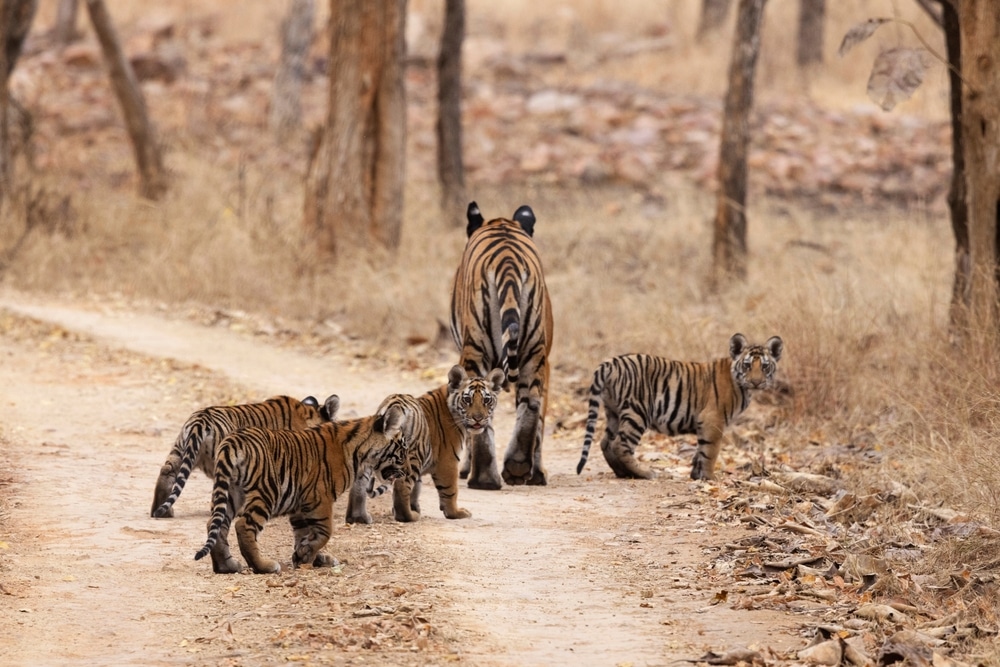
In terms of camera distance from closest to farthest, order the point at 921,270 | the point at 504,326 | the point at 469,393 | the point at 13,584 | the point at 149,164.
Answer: the point at 13,584, the point at 469,393, the point at 504,326, the point at 921,270, the point at 149,164

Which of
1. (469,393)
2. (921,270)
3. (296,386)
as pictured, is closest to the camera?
(469,393)

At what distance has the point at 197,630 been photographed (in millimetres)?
5383

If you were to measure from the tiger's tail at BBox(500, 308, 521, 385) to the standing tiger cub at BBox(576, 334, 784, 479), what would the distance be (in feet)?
1.59

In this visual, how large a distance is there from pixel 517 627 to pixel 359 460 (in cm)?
155

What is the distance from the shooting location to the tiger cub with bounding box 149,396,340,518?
7082 millimetres

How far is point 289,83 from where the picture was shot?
26922 mm

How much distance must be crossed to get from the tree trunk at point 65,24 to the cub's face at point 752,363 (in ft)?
83.9

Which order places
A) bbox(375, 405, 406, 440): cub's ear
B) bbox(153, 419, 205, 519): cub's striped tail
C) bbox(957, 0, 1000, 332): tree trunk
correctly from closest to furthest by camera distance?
bbox(375, 405, 406, 440): cub's ear
bbox(153, 419, 205, 519): cub's striped tail
bbox(957, 0, 1000, 332): tree trunk

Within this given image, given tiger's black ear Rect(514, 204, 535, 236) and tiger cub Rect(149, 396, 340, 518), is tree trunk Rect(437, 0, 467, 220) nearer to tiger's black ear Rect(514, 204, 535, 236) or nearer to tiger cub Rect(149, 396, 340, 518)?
tiger's black ear Rect(514, 204, 535, 236)

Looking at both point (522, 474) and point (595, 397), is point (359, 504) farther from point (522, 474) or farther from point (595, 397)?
point (595, 397)

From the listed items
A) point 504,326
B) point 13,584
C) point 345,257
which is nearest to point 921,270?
point 345,257

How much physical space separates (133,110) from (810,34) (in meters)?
13.8

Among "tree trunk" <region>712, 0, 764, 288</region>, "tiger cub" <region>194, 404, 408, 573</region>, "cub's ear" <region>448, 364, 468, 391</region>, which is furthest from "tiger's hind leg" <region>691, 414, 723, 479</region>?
"tree trunk" <region>712, 0, 764, 288</region>

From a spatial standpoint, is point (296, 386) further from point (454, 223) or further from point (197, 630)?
point (454, 223)
